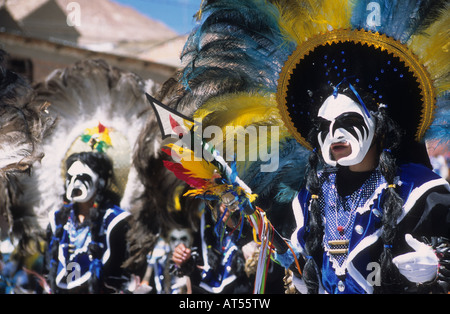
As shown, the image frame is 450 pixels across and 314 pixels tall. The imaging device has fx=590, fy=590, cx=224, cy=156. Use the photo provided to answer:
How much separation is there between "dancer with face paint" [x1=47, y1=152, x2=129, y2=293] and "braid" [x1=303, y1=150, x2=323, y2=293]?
204 cm

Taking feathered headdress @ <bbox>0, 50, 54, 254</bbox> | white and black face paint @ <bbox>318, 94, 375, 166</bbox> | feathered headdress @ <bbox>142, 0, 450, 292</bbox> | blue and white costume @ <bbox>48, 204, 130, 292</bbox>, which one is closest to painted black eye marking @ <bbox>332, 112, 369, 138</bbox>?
white and black face paint @ <bbox>318, 94, 375, 166</bbox>

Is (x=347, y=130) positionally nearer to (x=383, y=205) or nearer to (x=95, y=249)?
(x=383, y=205)

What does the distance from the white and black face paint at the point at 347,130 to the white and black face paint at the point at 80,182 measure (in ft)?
7.49

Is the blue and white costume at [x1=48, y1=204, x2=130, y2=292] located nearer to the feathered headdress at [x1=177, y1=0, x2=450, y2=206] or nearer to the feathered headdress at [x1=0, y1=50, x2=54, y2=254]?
the feathered headdress at [x1=0, y1=50, x2=54, y2=254]

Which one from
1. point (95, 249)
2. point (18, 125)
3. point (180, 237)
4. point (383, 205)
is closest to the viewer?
point (383, 205)

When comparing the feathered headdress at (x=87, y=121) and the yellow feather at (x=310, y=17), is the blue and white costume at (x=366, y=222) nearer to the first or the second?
the yellow feather at (x=310, y=17)

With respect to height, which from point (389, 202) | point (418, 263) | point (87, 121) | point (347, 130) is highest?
point (87, 121)

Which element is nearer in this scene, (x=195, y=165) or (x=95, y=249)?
(x=195, y=165)

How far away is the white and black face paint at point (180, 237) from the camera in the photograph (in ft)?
15.7

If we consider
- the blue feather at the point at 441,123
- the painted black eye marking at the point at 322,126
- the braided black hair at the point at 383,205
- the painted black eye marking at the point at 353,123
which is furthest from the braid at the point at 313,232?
the blue feather at the point at 441,123

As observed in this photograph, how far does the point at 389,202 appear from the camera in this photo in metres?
2.75

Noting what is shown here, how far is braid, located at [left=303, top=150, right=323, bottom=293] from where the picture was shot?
296 centimetres

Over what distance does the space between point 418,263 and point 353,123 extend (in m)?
0.71

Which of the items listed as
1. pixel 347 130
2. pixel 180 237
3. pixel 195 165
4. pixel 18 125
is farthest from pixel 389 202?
pixel 18 125
